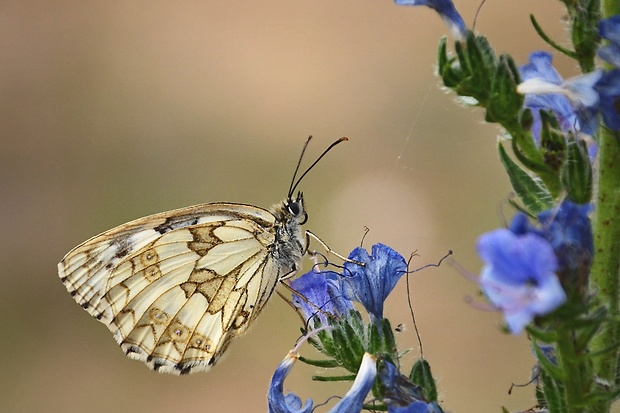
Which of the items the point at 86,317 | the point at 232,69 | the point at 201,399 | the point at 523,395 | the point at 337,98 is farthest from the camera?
the point at 232,69

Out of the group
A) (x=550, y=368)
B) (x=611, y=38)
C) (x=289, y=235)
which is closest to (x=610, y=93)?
(x=611, y=38)

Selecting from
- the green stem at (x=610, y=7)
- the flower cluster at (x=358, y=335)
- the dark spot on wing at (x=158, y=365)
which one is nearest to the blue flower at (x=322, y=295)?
the flower cluster at (x=358, y=335)

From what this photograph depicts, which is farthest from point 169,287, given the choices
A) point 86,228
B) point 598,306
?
point 86,228

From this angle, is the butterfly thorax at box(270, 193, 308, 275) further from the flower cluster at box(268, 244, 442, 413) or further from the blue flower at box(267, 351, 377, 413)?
the blue flower at box(267, 351, 377, 413)

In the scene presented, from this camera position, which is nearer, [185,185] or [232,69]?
[185,185]

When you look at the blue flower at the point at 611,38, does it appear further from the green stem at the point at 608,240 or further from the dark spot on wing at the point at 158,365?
the dark spot on wing at the point at 158,365

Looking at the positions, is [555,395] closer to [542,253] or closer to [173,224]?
[542,253]

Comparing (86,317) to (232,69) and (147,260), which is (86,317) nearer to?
(232,69)
